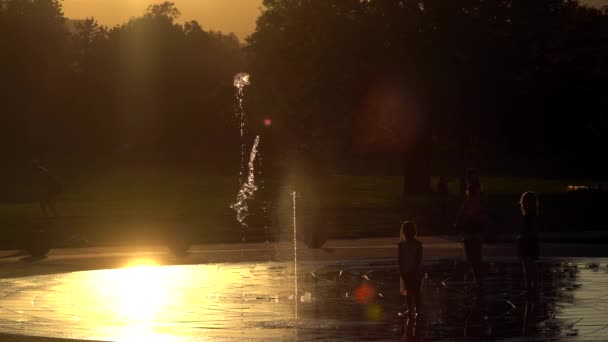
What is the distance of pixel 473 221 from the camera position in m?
18.2

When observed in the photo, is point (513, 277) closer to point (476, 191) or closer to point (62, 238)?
point (476, 191)

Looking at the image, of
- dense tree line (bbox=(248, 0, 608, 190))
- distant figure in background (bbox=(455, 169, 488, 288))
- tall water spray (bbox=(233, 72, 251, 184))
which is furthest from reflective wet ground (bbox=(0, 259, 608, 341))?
tall water spray (bbox=(233, 72, 251, 184))

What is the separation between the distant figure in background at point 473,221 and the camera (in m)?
18.2

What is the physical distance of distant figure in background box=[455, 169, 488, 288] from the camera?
1823 centimetres

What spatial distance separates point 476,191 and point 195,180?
56016mm

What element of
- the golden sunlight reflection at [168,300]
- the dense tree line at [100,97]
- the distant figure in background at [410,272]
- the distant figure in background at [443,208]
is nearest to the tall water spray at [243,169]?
the dense tree line at [100,97]

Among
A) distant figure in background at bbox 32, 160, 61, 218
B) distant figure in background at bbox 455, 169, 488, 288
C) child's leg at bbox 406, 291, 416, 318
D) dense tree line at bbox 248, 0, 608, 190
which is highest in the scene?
dense tree line at bbox 248, 0, 608, 190

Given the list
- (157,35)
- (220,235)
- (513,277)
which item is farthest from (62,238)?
(157,35)

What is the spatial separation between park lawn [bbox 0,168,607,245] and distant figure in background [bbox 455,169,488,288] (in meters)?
9.28

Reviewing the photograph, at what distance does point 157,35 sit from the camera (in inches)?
5428

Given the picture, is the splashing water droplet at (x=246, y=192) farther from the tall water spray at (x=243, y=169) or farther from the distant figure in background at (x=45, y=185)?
the distant figure in background at (x=45, y=185)

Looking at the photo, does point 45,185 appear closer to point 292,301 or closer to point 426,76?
point 426,76

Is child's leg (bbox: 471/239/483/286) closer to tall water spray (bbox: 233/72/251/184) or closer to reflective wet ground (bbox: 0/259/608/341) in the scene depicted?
reflective wet ground (bbox: 0/259/608/341)

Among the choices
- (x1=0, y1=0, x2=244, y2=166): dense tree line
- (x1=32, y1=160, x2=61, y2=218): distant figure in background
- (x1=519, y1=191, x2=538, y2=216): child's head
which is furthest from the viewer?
(x1=0, y1=0, x2=244, y2=166): dense tree line
